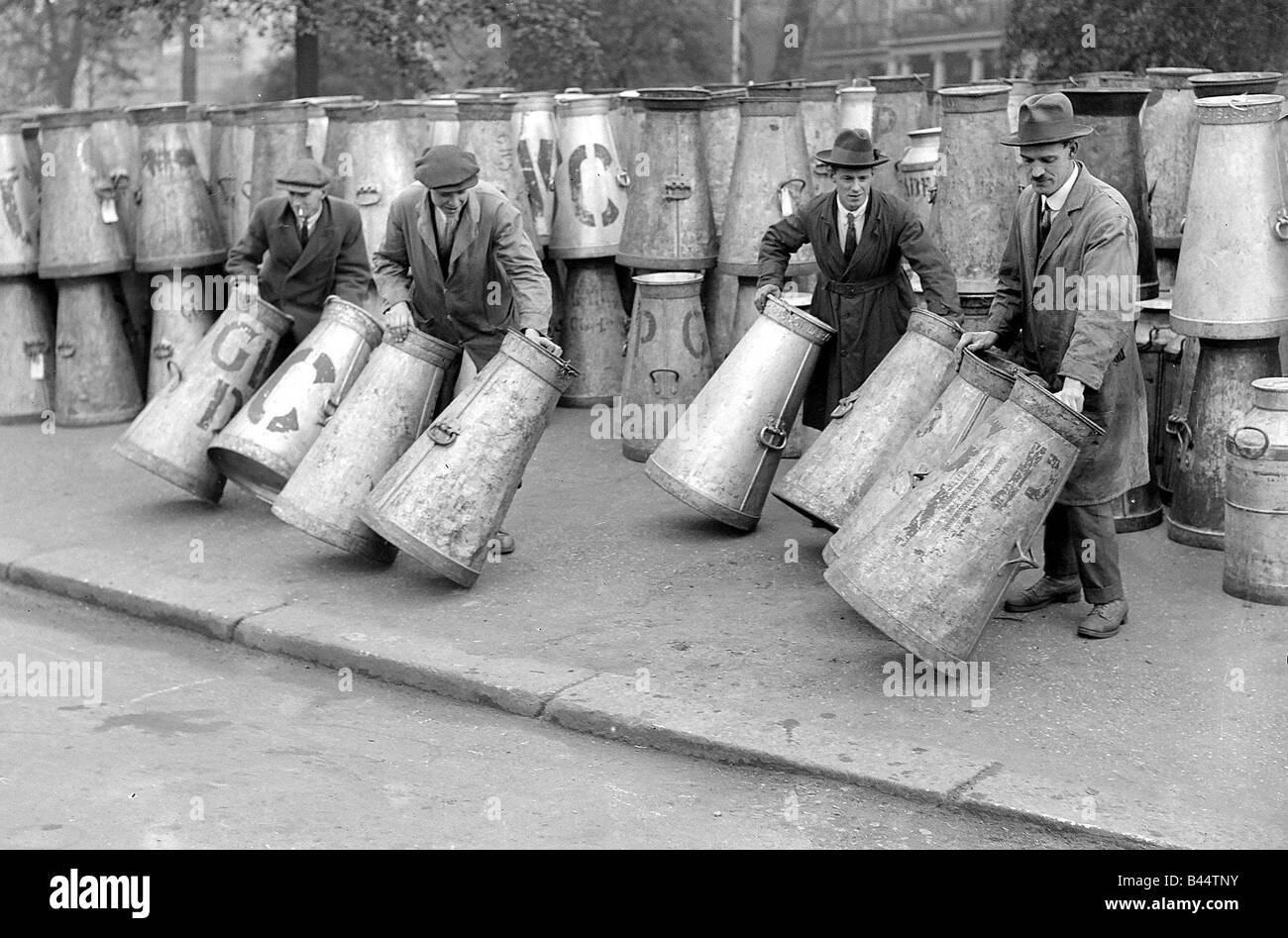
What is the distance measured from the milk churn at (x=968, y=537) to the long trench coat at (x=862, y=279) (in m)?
1.39

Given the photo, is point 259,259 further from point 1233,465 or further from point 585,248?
point 1233,465

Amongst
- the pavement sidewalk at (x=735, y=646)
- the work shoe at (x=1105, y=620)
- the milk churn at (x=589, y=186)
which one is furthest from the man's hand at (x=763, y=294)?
the milk churn at (x=589, y=186)

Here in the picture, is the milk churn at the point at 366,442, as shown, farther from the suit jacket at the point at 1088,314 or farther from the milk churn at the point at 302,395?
the suit jacket at the point at 1088,314

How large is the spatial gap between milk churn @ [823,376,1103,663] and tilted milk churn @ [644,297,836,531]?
1528 mm

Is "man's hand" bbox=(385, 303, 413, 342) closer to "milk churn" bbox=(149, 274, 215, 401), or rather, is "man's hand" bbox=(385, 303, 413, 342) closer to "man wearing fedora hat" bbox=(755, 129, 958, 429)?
"man wearing fedora hat" bbox=(755, 129, 958, 429)

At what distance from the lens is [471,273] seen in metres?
6.75

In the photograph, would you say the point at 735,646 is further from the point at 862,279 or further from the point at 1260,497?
the point at 1260,497

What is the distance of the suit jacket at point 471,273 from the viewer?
6.64 m

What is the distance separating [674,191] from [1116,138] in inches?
93.0

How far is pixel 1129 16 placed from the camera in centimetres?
1166

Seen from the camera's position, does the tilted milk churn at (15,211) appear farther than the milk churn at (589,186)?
Yes

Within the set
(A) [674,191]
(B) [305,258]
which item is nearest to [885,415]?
(A) [674,191]

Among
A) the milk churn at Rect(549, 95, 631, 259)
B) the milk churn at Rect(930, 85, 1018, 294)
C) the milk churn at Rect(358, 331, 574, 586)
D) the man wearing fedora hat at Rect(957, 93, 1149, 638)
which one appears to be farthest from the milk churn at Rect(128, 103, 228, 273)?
the man wearing fedora hat at Rect(957, 93, 1149, 638)

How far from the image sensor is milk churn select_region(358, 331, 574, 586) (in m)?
6.17
